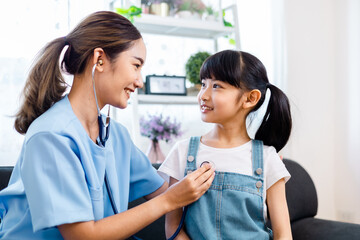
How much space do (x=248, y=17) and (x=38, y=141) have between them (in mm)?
2646

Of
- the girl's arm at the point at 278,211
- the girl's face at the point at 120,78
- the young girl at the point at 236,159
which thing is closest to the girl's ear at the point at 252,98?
the young girl at the point at 236,159

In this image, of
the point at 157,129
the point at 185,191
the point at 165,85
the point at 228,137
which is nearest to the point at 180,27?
the point at 165,85

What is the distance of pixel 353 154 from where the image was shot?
10.9ft

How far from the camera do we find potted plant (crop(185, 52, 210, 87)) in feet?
9.19

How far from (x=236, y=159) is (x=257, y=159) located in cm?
7

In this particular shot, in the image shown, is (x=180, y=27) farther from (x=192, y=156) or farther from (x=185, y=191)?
(x=185, y=191)

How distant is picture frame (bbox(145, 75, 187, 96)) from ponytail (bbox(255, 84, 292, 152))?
128 cm

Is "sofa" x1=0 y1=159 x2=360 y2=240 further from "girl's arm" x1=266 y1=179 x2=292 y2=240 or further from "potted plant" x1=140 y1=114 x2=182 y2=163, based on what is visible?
"potted plant" x1=140 y1=114 x2=182 y2=163


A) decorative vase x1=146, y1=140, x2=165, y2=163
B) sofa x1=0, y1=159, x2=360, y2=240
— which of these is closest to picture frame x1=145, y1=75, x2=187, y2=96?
decorative vase x1=146, y1=140, x2=165, y2=163

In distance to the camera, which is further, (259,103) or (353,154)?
(353,154)

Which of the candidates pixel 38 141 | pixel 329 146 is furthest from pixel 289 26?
pixel 38 141

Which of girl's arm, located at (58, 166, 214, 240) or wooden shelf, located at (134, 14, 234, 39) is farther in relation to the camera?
wooden shelf, located at (134, 14, 234, 39)

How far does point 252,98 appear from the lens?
1.36m

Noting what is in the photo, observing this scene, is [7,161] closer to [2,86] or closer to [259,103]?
[2,86]
